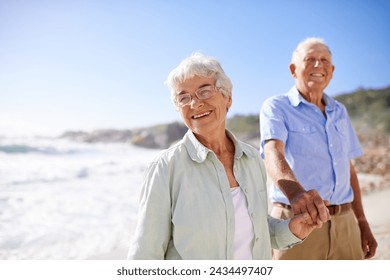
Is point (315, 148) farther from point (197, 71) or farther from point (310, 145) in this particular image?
point (197, 71)

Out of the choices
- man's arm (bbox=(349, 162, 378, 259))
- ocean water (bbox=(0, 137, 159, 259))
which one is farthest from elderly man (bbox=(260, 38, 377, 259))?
ocean water (bbox=(0, 137, 159, 259))

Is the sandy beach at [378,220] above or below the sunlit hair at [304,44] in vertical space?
below

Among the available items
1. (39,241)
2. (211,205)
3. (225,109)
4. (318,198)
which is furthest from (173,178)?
(39,241)

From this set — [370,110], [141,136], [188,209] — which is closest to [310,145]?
[188,209]

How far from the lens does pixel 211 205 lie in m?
1.23

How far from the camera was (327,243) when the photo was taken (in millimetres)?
1901

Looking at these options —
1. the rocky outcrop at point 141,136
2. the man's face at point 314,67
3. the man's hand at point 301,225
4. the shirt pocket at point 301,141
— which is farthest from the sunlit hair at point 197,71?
the rocky outcrop at point 141,136

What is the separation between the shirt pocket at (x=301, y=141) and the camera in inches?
73.8

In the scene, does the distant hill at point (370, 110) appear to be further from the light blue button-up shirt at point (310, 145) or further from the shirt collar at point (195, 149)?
the shirt collar at point (195, 149)

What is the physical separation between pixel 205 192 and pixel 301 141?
0.79 meters

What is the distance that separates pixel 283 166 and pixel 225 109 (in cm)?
37

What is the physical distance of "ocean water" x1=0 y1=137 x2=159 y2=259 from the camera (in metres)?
3.83

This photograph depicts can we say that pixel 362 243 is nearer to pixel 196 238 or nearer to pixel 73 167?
pixel 196 238

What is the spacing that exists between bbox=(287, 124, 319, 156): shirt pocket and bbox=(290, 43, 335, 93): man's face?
0.21 meters
